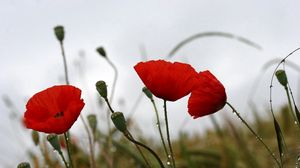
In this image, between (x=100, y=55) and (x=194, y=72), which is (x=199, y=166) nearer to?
(x=100, y=55)

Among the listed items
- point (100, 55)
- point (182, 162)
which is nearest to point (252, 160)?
point (182, 162)

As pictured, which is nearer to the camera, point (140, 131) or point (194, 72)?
point (194, 72)

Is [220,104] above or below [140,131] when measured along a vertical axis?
above

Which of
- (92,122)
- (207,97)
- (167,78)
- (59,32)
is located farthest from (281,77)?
(59,32)

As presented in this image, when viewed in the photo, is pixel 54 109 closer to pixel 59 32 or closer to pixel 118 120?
pixel 118 120

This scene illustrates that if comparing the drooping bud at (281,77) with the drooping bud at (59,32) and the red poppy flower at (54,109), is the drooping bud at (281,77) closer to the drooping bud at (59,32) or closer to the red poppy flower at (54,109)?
the red poppy flower at (54,109)

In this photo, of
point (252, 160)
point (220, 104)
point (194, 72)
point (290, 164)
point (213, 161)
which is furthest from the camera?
point (290, 164)

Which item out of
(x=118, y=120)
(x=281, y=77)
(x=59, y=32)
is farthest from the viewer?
(x=59, y=32)
